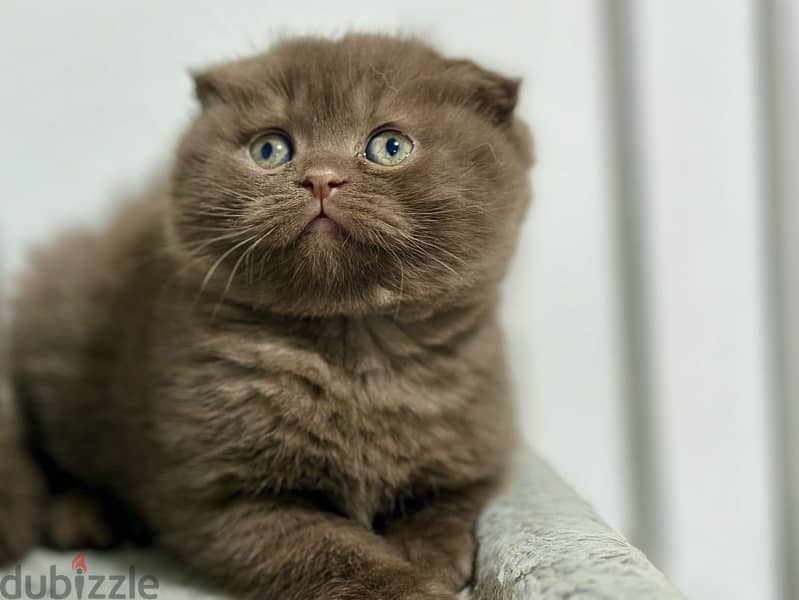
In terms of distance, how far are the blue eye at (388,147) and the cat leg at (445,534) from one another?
473 millimetres

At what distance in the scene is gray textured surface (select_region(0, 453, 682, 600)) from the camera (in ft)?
2.85

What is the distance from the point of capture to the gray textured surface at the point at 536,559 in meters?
0.87

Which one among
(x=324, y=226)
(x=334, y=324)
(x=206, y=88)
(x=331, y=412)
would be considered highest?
(x=206, y=88)

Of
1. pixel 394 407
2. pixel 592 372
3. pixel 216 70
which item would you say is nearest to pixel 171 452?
pixel 394 407

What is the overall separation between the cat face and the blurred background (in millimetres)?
539

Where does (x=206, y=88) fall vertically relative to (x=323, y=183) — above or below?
above

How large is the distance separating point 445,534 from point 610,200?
90cm

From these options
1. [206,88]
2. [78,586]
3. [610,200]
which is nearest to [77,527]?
[78,586]

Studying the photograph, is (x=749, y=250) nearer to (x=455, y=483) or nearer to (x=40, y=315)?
(x=455, y=483)

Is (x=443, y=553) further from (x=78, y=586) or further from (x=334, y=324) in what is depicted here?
(x=78, y=586)

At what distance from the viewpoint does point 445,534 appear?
44.9 inches

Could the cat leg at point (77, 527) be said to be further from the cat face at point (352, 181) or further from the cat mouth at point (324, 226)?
the cat mouth at point (324, 226)

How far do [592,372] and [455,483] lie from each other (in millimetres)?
741

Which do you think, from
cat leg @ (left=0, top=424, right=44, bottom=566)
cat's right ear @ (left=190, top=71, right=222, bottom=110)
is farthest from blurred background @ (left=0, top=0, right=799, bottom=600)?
cat leg @ (left=0, top=424, right=44, bottom=566)
